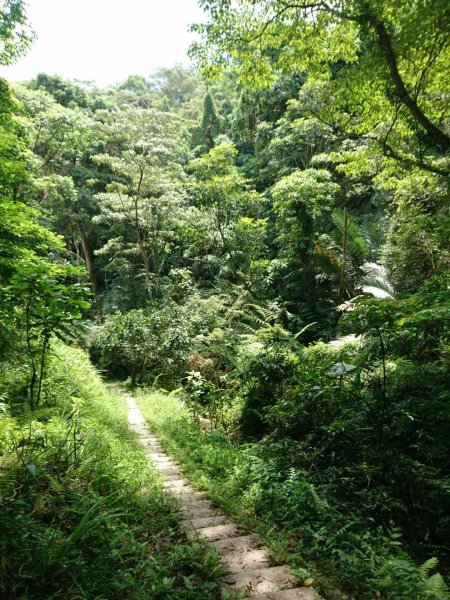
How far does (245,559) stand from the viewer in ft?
8.61

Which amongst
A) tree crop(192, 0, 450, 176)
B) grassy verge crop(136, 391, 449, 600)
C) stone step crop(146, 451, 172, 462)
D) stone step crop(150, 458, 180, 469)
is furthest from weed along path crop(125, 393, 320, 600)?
tree crop(192, 0, 450, 176)

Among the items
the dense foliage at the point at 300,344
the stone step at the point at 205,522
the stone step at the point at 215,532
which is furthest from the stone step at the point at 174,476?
the stone step at the point at 215,532

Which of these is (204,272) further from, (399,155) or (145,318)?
(399,155)

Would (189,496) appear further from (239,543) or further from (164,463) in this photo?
(164,463)

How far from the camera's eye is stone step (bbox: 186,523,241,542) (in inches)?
113

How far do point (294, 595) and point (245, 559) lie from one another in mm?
524

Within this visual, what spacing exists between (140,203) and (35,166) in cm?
632

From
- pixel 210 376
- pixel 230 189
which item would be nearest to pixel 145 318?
pixel 210 376

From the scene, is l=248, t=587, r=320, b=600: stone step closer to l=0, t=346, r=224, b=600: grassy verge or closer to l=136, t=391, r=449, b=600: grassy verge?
l=136, t=391, r=449, b=600: grassy verge

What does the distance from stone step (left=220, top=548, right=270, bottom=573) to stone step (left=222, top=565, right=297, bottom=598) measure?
0.07 m

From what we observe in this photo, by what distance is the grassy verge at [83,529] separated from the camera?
2061 millimetres

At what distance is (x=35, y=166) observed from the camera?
37.4 ft

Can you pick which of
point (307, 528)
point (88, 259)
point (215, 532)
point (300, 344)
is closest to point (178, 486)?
point (215, 532)

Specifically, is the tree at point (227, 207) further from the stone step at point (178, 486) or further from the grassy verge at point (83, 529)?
the grassy verge at point (83, 529)
